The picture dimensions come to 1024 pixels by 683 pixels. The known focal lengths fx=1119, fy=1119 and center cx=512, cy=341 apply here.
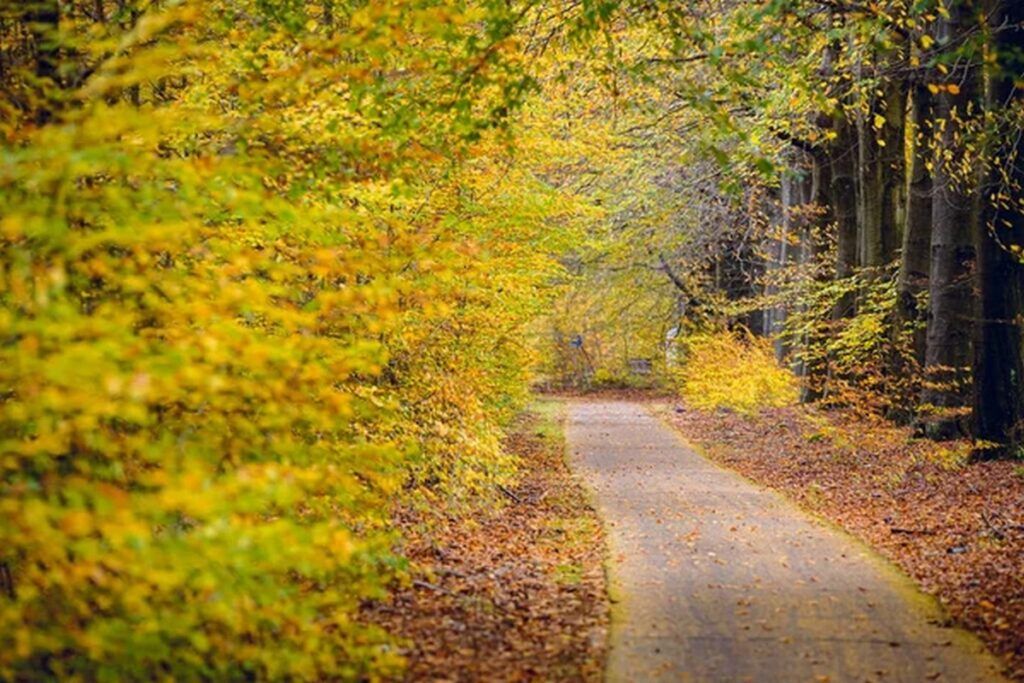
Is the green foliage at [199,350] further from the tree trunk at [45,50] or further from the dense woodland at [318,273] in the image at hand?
the tree trunk at [45,50]

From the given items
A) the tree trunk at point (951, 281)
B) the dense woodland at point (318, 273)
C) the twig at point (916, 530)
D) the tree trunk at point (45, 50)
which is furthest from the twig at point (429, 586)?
the tree trunk at point (951, 281)

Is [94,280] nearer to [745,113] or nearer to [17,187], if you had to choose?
[17,187]

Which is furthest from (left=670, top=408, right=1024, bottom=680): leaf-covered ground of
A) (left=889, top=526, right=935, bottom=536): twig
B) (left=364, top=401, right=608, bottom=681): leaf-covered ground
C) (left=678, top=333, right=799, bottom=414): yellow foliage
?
(left=364, top=401, right=608, bottom=681): leaf-covered ground

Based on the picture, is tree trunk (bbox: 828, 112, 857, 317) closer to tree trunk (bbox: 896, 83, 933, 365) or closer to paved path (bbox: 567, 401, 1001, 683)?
tree trunk (bbox: 896, 83, 933, 365)

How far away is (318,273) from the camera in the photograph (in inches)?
236

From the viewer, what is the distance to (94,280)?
6.27 metres

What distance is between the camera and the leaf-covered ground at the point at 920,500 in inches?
342

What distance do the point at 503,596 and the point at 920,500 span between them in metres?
6.59

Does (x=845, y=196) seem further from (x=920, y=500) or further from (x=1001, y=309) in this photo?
(x=920, y=500)

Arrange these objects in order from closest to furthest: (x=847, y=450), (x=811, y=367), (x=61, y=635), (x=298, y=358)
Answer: (x=61, y=635) → (x=298, y=358) → (x=847, y=450) → (x=811, y=367)

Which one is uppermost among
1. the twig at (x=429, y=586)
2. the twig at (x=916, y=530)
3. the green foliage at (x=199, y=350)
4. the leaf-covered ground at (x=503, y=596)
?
the green foliage at (x=199, y=350)

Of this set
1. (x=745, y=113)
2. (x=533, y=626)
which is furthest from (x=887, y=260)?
(x=533, y=626)

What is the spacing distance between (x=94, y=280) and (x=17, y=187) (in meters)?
0.85

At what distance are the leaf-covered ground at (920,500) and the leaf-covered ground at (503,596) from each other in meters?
2.74
